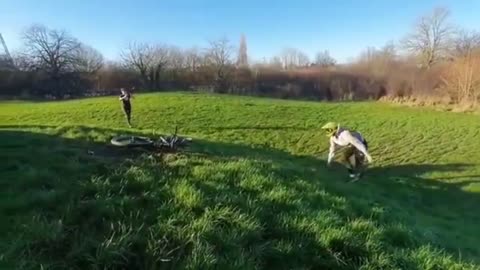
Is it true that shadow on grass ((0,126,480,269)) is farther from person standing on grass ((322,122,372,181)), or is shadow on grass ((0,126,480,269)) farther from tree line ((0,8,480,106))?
tree line ((0,8,480,106))

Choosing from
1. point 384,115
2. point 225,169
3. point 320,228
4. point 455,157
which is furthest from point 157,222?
point 384,115

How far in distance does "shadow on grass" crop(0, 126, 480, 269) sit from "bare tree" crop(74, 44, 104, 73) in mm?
58035

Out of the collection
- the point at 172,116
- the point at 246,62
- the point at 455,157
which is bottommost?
the point at 455,157

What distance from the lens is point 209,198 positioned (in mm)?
5188

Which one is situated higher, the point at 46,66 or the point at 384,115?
the point at 46,66

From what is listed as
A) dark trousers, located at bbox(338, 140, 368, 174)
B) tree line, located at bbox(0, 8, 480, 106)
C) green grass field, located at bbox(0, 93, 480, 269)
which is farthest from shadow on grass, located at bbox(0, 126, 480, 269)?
tree line, located at bbox(0, 8, 480, 106)

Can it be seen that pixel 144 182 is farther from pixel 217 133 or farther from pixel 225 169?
pixel 217 133

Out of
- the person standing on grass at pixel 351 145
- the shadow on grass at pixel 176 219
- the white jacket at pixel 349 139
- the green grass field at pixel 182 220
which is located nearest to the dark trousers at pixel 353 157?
the person standing on grass at pixel 351 145

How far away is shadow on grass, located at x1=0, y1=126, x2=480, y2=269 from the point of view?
3.83 meters

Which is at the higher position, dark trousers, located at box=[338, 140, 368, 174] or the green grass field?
the green grass field

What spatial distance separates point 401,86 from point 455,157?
2934 cm

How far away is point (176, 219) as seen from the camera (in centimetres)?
450

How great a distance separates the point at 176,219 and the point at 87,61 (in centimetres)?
6563

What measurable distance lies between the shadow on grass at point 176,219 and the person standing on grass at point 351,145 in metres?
4.05
